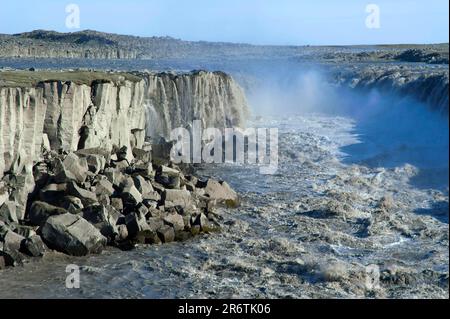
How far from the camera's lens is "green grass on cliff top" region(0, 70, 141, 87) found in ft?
80.3

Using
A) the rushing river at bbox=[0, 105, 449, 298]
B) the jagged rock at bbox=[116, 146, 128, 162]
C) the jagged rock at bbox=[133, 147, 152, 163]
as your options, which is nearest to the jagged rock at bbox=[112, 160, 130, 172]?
the jagged rock at bbox=[116, 146, 128, 162]

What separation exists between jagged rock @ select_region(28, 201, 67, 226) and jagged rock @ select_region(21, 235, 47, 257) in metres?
1.39

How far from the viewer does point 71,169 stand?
21750 mm

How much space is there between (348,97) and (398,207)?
3541 cm

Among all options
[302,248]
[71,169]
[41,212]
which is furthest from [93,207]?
[302,248]

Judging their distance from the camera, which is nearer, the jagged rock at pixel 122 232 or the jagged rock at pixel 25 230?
the jagged rock at pixel 25 230

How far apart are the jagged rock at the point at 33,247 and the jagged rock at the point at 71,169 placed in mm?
3467

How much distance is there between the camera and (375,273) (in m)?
17.0

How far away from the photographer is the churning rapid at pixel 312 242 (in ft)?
52.8

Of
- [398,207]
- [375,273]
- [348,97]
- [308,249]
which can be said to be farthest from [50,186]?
[348,97]

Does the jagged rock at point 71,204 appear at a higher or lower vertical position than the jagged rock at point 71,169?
lower

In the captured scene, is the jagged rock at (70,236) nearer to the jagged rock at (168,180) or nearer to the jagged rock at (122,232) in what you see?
the jagged rock at (122,232)

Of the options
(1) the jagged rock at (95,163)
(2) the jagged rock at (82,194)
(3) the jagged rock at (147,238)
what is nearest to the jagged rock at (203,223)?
(3) the jagged rock at (147,238)

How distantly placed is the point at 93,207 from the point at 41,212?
1492 mm
